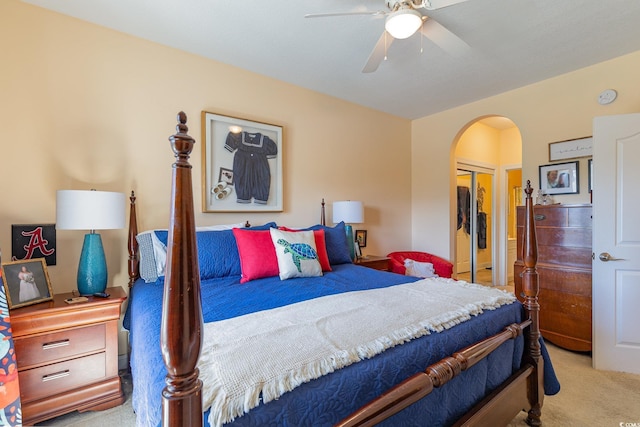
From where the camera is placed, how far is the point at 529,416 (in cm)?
165

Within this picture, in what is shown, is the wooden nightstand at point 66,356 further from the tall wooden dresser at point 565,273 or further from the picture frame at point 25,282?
the tall wooden dresser at point 565,273

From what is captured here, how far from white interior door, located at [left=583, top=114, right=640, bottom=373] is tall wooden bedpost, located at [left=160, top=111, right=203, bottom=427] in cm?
299

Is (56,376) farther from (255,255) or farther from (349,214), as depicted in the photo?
(349,214)

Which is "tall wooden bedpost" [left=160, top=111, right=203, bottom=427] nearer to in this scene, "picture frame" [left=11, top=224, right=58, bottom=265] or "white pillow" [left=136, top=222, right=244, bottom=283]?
"white pillow" [left=136, top=222, right=244, bottom=283]

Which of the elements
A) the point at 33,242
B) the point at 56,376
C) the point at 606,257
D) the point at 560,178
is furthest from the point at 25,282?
the point at 560,178

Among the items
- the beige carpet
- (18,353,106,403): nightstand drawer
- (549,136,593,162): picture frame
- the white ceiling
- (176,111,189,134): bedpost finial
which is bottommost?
the beige carpet

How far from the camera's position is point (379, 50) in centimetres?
205

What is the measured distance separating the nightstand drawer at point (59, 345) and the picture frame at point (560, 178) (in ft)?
13.1

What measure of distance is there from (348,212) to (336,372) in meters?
2.42

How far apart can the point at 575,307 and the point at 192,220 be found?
320 centimetres

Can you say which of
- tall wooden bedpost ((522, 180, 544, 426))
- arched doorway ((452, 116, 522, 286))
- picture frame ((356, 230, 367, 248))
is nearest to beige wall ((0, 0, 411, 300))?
picture frame ((356, 230, 367, 248))

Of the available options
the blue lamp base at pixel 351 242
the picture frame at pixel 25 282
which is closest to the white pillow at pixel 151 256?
the picture frame at pixel 25 282

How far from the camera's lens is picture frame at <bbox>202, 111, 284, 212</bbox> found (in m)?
2.66

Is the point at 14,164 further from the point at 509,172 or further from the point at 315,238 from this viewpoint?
the point at 509,172
